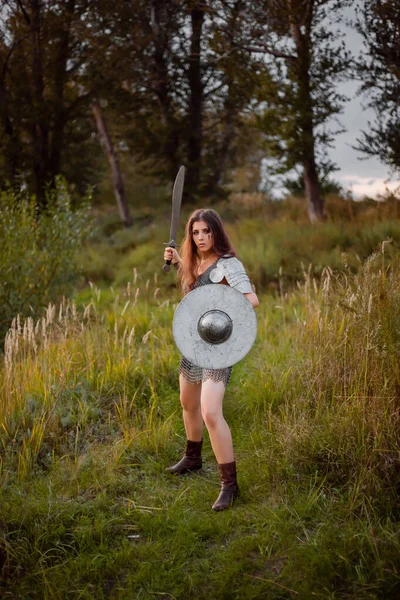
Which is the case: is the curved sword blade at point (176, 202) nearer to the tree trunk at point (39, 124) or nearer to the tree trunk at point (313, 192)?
the tree trunk at point (313, 192)

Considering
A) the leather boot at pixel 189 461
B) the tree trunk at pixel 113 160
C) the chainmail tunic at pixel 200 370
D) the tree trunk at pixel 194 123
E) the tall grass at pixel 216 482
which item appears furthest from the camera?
the tree trunk at pixel 113 160

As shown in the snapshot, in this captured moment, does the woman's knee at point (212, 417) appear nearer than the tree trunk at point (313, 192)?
Yes

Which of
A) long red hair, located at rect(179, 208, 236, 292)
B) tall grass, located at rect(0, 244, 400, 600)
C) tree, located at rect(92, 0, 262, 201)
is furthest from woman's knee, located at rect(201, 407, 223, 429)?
tree, located at rect(92, 0, 262, 201)

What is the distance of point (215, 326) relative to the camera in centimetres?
323

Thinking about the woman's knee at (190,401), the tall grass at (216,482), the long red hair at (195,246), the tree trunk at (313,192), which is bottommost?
the tall grass at (216,482)

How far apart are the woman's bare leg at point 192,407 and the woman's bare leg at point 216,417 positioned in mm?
314

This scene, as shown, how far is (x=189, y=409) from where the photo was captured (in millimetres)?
3826

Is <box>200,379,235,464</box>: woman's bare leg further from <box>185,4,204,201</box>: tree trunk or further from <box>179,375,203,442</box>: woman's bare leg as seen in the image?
<box>185,4,204,201</box>: tree trunk

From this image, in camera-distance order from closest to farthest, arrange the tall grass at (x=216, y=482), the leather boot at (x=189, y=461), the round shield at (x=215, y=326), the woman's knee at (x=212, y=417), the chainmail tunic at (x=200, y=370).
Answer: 1. the tall grass at (x=216, y=482)
2. the round shield at (x=215, y=326)
3. the woman's knee at (x=212, y=417)
4. the chainmail tunic at (x=200, y=370)
5. the leather boot at (x=189, y=461)

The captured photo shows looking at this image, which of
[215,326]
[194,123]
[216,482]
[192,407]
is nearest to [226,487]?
[216,482]

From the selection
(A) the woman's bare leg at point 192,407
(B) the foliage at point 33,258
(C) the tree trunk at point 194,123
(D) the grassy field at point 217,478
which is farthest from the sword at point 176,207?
(C) the tree trunk at point 194,123

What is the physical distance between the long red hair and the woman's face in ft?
0.06

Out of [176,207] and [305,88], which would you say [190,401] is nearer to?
[176,207]

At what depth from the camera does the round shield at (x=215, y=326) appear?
3242mm
